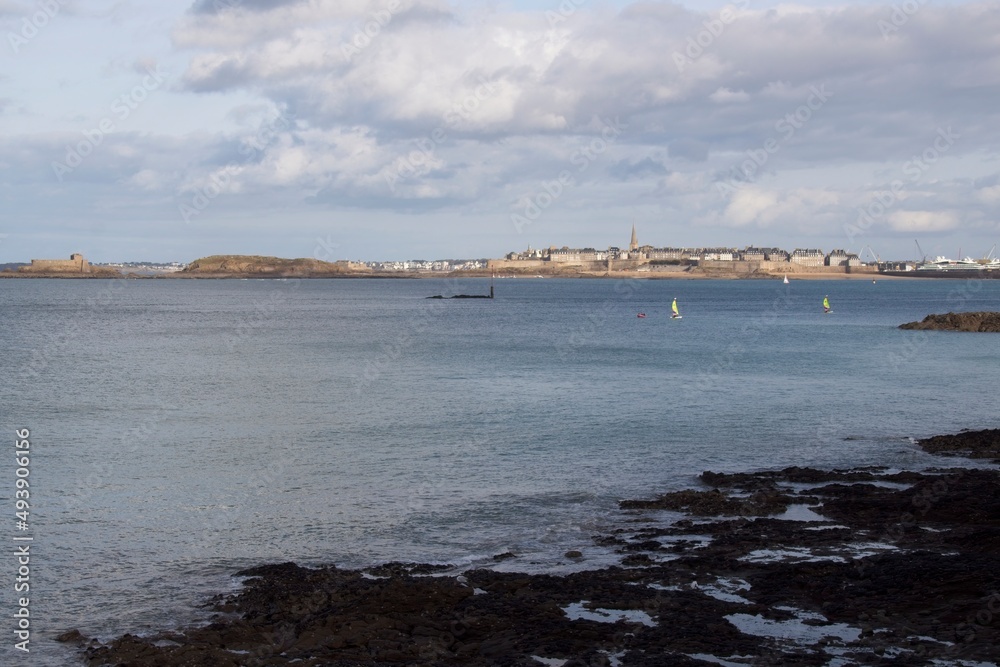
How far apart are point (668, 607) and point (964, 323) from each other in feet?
241

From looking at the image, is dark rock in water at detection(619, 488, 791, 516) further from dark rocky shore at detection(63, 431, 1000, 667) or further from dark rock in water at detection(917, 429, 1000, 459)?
dark rock in water at detection(917, 429, 1000, 459)

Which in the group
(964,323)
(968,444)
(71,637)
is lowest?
(71,637)

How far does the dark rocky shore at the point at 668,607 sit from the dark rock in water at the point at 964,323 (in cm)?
6520

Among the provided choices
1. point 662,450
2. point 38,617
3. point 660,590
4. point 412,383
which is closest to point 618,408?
point 662,450

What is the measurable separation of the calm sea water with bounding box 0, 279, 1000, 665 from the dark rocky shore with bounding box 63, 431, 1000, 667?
1243 mm

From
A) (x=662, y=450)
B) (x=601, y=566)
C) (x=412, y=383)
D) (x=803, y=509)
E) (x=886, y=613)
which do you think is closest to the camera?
(x=886, y=613)

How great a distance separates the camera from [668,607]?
45.9 feet

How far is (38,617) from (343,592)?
15.1 feet

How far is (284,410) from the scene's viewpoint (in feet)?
120

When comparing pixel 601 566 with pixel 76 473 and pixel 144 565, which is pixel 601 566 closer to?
pixel 144 565

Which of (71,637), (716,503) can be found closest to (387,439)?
(716,503)

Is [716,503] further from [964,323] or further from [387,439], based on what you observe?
[964,323]

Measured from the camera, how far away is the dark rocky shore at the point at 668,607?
12422 millimetres

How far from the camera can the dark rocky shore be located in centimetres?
1242
